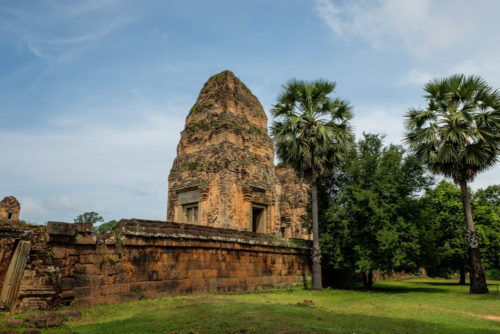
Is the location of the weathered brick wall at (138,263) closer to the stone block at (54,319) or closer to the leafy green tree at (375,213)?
the stone block at (54,319)

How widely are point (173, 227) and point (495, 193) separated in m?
26.1

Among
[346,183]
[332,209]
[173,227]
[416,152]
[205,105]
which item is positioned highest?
[205,105]

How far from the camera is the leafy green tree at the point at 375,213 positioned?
45.0 ft

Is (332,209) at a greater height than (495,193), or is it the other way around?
(495,193)

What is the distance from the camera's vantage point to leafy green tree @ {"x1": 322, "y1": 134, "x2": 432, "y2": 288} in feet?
45.0

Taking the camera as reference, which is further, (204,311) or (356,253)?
(356,253)

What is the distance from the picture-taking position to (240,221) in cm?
1627

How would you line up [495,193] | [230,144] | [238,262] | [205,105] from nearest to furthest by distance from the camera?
[238,262] < [230,144] < [205,105] < [495,193]

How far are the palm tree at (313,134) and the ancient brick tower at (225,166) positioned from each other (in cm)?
242

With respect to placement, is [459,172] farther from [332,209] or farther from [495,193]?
[495,193]

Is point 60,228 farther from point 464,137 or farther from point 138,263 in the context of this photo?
point 464,137

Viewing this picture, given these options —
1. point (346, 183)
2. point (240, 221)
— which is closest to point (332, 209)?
point (346, 183)

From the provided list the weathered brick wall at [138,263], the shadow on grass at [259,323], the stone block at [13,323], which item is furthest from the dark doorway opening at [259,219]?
the stone block at [13,323]

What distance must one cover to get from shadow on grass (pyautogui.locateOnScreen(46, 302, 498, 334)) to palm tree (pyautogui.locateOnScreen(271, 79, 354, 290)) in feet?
23.5
